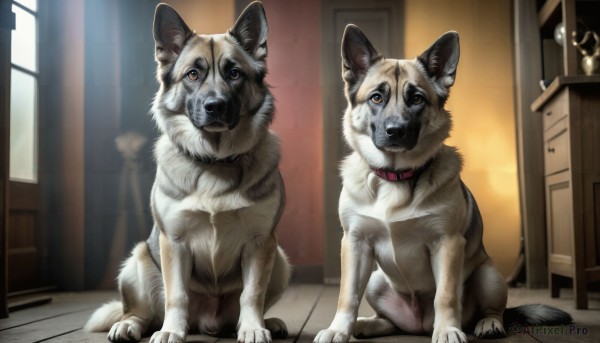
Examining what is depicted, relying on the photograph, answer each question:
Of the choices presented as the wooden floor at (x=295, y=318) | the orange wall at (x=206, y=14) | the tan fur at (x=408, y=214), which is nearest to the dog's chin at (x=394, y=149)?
the tan fur at (x=408, y=214)

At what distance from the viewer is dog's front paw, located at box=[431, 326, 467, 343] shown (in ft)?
5.82

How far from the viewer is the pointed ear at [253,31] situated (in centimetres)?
210

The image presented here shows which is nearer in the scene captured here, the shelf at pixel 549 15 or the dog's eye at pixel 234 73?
the dog's eye at pixel 234 73

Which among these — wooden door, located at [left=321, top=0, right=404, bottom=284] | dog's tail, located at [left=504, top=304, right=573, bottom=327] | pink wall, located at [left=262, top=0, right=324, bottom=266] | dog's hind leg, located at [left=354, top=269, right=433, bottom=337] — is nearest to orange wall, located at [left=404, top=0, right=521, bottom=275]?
wooden door, located at [left=321, top=0, right=404, bottom=284]

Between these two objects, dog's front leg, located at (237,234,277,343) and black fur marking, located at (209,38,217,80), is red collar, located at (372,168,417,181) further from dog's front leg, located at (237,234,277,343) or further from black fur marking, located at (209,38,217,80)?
black fur marking, located at (209,38,217,80)

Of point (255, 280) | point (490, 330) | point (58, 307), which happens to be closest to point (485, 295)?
point (490, 330)

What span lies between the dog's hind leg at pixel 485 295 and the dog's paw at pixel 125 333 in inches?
43.2

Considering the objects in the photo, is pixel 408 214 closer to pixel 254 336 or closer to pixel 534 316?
pixel 254 336

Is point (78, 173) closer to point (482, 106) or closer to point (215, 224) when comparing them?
point (215, 224)

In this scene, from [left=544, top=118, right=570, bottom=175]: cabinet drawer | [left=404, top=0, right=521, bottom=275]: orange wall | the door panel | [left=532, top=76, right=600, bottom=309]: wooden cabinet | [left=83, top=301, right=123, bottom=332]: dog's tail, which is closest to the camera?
[left=83, top=301, right=123, bottom=332]: dog's tail

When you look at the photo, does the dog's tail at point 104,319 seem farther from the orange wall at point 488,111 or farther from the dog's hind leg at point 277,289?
the orange wall at point 488,111

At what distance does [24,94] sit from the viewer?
357cm

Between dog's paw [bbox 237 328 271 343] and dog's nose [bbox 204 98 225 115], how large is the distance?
68cm

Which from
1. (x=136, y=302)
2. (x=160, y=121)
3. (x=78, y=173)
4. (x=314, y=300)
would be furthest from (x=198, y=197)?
(x=78, y=173)
